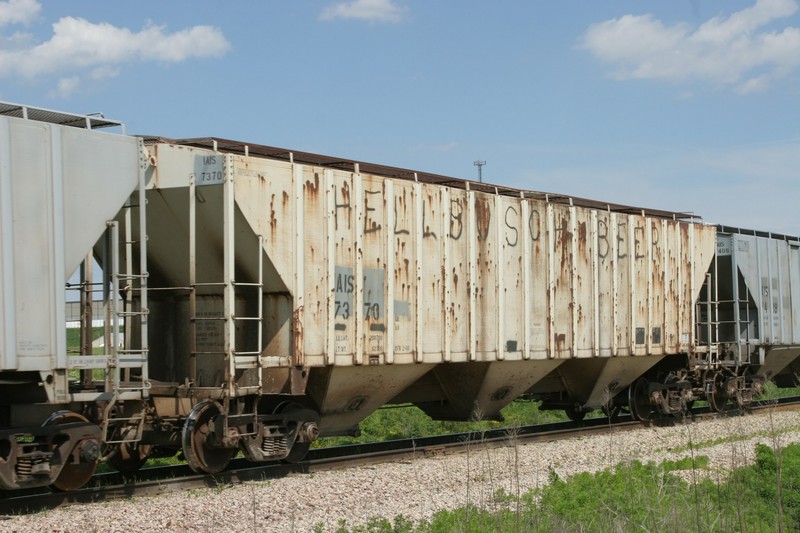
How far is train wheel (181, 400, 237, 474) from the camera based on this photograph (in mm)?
10273

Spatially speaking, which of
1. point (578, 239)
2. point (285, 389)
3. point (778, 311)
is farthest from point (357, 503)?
→ point (778, 311)

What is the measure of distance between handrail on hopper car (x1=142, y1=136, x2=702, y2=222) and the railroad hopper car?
40mm

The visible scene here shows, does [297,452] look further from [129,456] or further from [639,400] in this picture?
[639,400]

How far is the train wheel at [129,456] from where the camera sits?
10.8 metres

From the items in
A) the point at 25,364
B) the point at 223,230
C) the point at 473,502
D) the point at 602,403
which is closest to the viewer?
the point at 25,364

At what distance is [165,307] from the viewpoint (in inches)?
475

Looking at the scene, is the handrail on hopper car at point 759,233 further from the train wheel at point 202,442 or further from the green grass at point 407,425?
the train wheel at point 202,442

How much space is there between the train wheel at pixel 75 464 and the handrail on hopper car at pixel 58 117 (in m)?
3.02

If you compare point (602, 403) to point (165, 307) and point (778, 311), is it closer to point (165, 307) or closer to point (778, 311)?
point (778, 311)

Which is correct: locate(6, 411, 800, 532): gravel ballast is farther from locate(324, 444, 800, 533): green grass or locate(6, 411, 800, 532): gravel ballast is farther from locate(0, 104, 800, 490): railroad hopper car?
locate(0, 104, 800, 490): railroad hopper car

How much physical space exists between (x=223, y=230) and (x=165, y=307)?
1.97 meters

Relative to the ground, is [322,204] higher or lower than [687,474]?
higher

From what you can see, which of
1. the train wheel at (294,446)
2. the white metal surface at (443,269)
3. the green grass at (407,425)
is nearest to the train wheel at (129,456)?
the train wheel at (294,446)

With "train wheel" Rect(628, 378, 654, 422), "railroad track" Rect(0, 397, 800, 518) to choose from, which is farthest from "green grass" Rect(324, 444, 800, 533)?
"train wheel" Rect(628, 378, 654, 422)
